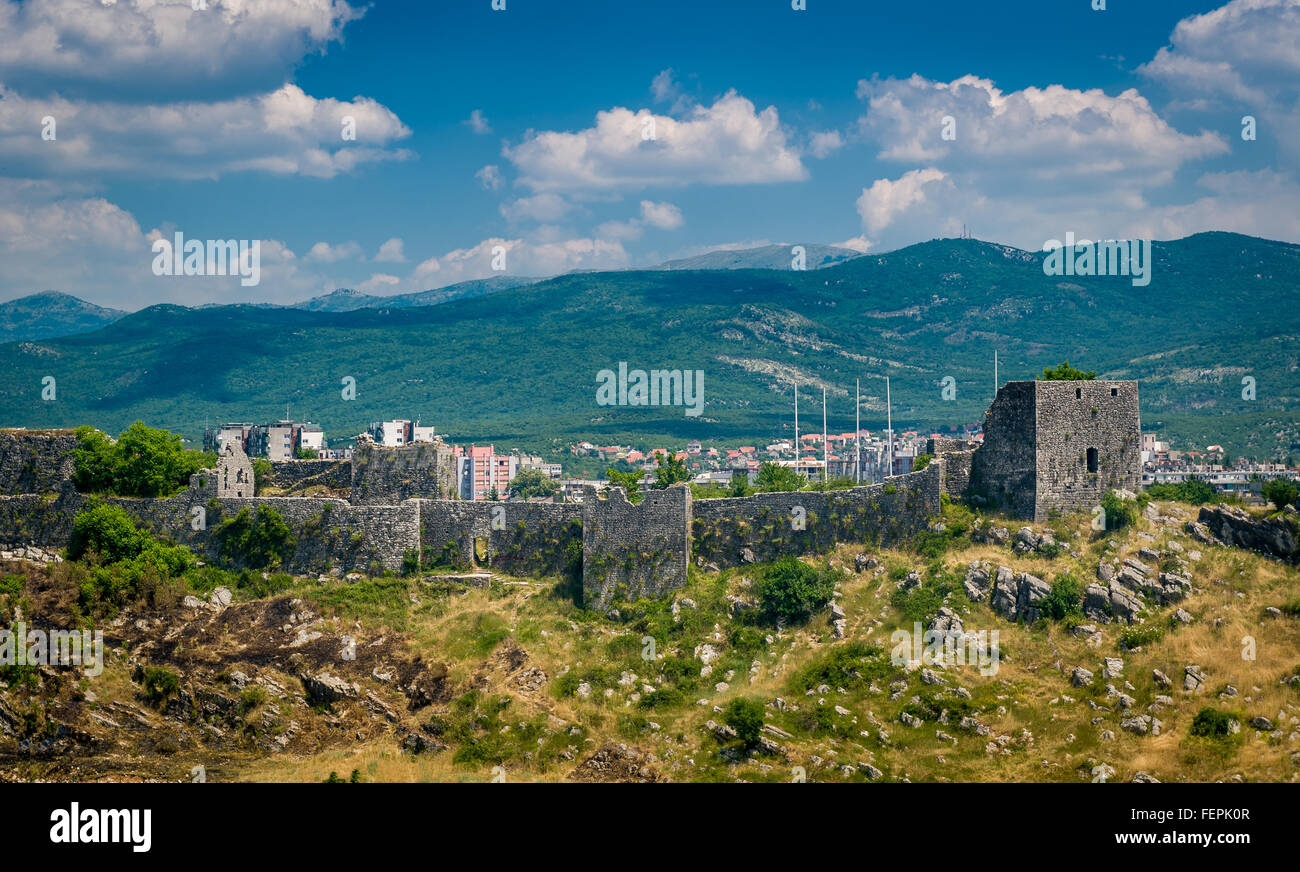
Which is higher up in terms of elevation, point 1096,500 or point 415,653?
point 1096,500

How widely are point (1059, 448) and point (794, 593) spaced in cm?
1091

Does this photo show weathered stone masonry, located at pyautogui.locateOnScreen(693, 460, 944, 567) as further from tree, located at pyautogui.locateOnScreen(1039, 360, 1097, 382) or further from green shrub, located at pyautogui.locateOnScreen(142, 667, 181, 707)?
green shrub, located at pyautogui.locateOnScreen(142, 667, 181, 707)

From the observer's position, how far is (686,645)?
47.1 meters

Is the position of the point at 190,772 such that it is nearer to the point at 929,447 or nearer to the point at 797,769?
the point at 797,769

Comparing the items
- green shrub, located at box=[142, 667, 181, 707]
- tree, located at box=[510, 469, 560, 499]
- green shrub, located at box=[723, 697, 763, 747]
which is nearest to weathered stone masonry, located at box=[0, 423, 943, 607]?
green shrub, located at box=[142, 667, 181, 707]

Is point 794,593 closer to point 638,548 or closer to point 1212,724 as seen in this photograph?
point 638,548

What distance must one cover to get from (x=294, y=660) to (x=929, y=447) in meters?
25.6

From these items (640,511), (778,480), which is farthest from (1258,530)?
(778,480)

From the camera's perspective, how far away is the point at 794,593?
155 feet

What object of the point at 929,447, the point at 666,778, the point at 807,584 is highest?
the point at 929,447

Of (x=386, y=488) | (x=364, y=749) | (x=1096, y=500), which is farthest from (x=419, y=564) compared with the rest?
(x=1096, y=500)

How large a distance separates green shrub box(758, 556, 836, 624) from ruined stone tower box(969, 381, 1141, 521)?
7367 millimetres
